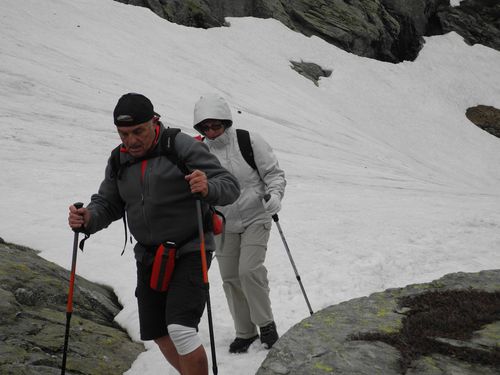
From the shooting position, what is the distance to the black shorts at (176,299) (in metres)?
3.92

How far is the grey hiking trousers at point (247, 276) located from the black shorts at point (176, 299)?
126cm

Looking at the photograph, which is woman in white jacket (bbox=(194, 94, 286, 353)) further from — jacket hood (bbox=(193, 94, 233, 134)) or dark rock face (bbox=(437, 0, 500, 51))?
dark rock face (bbox=(437, 0, 500, 51))

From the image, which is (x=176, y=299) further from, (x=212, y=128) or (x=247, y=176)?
(x=212, y=128)

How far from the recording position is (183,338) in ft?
12.6

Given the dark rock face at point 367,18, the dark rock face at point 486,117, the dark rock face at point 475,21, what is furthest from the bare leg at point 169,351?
the dark rock face at point 475,21

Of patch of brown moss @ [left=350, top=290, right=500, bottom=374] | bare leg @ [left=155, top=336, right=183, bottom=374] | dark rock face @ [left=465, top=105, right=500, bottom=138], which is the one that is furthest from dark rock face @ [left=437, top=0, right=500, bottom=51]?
Result: bare leg @ [left=155, top=336, right=183, bottom=374]

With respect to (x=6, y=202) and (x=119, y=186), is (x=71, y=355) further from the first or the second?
(x=6, y=202)

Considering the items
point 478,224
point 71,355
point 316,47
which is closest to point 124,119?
point 71,355

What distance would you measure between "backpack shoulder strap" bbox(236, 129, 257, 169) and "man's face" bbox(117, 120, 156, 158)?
168 cm

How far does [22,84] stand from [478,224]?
723 inches

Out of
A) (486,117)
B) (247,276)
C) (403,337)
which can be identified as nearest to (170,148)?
(247,276)

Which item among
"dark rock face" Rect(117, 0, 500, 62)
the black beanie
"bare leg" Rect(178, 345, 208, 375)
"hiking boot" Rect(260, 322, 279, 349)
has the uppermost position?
"dark rock face" Rect(117, 0, 500, 62)

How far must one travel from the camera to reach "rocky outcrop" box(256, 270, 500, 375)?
11.3 feet

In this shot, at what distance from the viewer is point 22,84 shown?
66.9 feet
